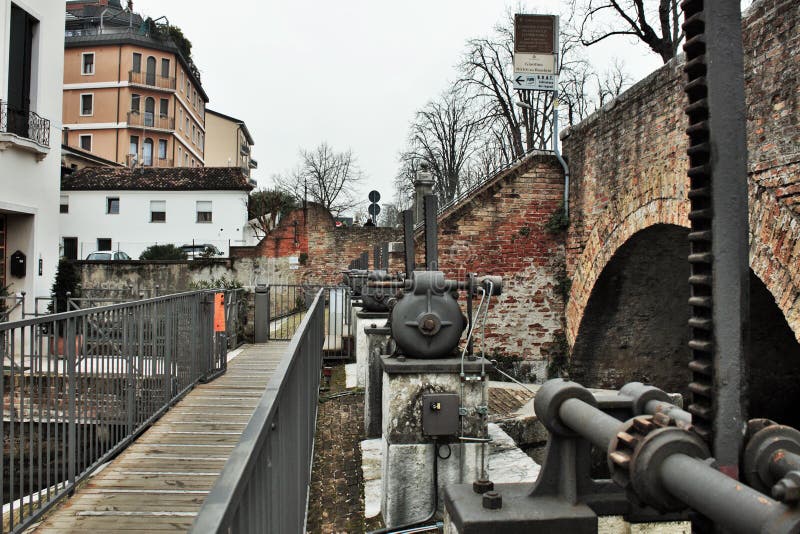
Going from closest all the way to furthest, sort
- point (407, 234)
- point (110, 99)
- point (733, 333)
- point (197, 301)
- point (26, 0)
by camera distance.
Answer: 1. point (733, 333)
2. point (407, 234)
3. point (197, 301)
4. point (26, 0)
5. point (110, 99)

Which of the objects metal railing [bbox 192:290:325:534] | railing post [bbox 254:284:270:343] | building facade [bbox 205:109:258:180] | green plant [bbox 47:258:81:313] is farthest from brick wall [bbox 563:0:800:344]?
building facade [bbox 205:109:258:180]

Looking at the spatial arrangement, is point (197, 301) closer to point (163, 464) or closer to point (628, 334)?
point (163, 464)

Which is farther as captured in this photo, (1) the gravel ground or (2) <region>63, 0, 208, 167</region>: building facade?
(2) <region>63, 0, 208, 167</region>: building facade

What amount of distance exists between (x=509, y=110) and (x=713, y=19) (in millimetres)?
33212

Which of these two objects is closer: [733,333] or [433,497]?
[733,333]

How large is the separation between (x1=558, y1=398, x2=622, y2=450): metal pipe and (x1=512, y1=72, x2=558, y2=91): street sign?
48.7 ft

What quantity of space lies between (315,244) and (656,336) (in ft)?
50.3

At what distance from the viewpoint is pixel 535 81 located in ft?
52.7

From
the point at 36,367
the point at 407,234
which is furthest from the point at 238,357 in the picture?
the point at 36,367

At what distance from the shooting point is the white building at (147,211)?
3466 centimetres

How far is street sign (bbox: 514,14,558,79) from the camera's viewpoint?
1639 centimetres

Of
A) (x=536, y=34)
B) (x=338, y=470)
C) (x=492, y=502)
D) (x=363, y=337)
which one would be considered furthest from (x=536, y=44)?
(x=492, y=502)

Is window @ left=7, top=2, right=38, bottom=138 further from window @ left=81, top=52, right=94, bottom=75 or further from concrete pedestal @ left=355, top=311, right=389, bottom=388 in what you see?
window @ left=81, top=52, right=94, bottom=75

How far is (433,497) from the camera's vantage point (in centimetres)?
420
